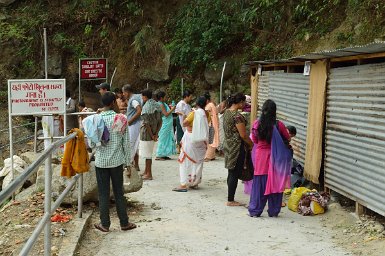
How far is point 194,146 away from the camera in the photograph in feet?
28.2

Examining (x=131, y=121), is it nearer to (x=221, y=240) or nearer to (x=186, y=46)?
(x=221, y=240)

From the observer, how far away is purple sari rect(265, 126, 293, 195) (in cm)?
664

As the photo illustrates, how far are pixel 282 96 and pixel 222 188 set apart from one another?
2.40m

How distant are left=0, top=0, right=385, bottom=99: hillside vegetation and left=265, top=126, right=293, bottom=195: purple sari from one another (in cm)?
735

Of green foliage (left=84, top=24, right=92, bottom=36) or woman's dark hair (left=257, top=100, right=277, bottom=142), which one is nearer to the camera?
woman's dark hair (left=257, top=100, right=277, bottom=142)

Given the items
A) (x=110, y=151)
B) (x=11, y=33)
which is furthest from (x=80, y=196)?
(x=11, y=33)

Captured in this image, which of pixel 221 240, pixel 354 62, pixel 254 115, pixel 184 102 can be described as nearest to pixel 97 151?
pixel 221 240

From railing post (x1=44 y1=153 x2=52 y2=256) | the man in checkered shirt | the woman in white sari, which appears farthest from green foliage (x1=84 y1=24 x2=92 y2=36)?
railing post (x1=44 y1=153 x2=52 y2=256)

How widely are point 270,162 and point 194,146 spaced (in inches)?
85.1

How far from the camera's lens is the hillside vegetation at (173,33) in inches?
603

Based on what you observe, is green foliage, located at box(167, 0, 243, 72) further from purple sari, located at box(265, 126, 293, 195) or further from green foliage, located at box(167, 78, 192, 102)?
purple sari, located at box(265, 126, 293, 195)

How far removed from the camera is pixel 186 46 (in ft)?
61.6

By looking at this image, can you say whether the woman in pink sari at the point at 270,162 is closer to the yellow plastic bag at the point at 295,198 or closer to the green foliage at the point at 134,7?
the yellow plastic bag at the point at 295,198

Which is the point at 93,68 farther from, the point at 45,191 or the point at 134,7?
the point at 45,191
